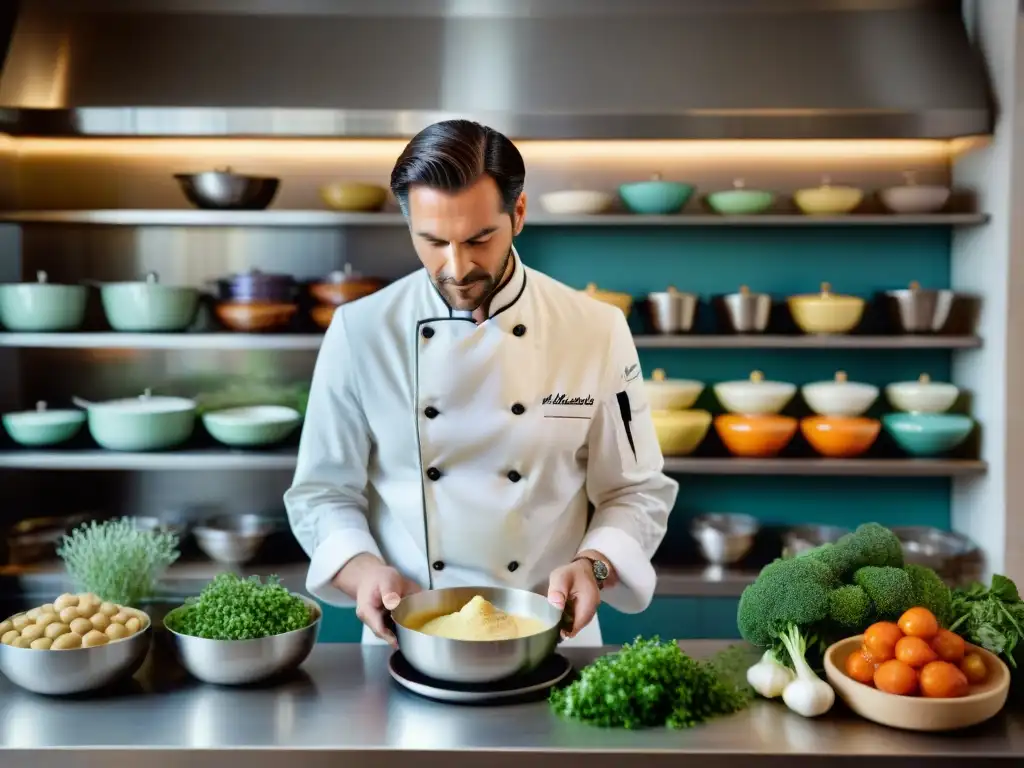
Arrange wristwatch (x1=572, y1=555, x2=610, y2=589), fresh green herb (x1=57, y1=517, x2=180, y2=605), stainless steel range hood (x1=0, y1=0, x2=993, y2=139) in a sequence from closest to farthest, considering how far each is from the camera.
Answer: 1. wristwatch (x1=572, y1=555, x2=610, y2=589)
2. fresh green herb (x1=57, y1=517, x2=180, y2=605)
3. stainless steel range hood (x1=0, y1=0, x2=993, y2=139)

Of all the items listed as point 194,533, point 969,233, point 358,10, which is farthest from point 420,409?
point 969,233

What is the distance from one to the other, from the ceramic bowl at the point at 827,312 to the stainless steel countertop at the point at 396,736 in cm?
214

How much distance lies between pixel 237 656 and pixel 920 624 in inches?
41.4

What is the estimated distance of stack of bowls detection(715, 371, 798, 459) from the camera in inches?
139

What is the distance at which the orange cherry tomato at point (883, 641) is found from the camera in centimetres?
153

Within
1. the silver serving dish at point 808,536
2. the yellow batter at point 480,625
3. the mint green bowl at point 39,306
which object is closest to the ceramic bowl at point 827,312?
the silver serving dish at point 808,536

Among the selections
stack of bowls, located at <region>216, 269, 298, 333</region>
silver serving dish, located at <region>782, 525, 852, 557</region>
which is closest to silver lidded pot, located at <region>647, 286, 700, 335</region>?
silver serving dish, located at <region>782, 525, 852, 557</region>

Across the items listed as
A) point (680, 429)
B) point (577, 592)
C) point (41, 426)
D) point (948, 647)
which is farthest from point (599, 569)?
point (41, 426)

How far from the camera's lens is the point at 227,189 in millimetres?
3525

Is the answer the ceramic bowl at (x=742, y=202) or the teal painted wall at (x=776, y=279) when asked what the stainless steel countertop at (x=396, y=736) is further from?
the teal painted wall at (x=776, y=279)

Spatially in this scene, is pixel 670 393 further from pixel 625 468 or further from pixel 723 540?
pixel 625 468

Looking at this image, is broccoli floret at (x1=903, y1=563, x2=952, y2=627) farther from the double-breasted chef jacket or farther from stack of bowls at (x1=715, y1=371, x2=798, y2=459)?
stack of bowls at (x1=715, y1=371, x2=798, y2=459)

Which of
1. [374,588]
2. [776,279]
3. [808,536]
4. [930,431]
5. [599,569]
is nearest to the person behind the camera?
[374,588]

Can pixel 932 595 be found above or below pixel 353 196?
below
